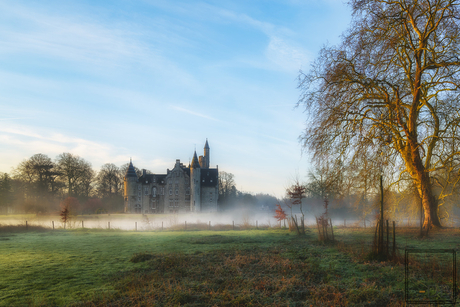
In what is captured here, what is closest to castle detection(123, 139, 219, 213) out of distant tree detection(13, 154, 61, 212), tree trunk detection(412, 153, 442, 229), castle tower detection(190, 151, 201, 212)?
castle tower detection(190, 151, 201, 212)

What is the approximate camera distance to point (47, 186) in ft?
175

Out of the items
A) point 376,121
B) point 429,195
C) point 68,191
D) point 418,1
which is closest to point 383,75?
point 376,121

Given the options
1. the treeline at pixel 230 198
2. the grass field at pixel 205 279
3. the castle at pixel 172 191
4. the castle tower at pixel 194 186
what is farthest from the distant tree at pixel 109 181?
the grass field at pixel 205 279

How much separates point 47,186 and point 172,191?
22.1 metres

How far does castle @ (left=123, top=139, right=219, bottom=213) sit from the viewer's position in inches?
2430

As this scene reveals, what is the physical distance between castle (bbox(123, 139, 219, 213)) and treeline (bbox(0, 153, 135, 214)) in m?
6.64

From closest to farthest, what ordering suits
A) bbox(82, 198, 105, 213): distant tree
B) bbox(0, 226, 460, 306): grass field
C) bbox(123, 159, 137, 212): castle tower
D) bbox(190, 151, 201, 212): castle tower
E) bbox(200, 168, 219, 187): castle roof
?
bbox(0, 226, 460, 306): grass field < bbox(82, 198, 105, 213): distant tree < bbox(190, 151, 201, 212): castle tower < bbox(123, 159, 137, 212): castle tower < bbox(200, 168, 219, 187): castle roof

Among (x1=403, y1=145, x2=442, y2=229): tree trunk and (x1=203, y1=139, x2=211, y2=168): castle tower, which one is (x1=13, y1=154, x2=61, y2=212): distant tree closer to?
(x1=203, y1=139, x2=211, y2=168): castle tower

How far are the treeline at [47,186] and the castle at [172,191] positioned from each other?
6.64 metres

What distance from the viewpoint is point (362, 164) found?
13648 mm

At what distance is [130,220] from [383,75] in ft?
140

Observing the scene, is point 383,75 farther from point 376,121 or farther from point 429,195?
point 429,195

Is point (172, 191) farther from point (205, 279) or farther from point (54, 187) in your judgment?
point (205, 279)

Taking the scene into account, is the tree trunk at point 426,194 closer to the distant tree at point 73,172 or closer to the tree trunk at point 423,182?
the tree trunk at point 423,182
